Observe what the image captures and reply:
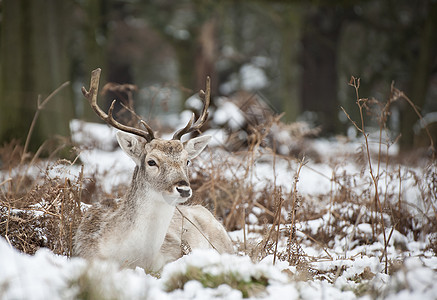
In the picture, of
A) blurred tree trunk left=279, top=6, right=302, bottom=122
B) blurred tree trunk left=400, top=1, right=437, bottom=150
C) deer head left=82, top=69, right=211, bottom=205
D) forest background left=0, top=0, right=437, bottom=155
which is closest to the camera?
deer head left=82, top=69, right=211, bottom=205

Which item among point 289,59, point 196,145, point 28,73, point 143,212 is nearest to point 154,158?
point 143,212

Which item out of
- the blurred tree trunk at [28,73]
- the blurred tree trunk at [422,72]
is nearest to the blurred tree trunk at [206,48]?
the blurred tree trunk at [422,72]

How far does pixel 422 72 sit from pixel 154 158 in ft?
41.1

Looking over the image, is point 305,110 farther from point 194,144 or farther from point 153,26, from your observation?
point 194,144

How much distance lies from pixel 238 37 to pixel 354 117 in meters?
6.42

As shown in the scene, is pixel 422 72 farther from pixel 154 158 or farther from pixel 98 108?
pixel 98 108

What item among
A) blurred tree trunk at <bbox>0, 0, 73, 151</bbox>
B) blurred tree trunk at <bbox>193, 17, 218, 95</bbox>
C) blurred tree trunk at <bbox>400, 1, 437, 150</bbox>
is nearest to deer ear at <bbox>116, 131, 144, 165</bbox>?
blurred tree trunk at <bbox>0, 0, 73, 151</bbox>

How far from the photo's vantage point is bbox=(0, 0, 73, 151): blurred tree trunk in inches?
315

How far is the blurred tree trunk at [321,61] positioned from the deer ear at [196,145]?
12.7 m

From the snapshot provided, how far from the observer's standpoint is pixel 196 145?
4.24m

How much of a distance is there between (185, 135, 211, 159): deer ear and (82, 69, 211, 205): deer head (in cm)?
8

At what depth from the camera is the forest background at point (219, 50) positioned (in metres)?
8.29

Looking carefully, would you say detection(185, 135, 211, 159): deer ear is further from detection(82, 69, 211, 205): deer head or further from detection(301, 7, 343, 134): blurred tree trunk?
detection(301, 7, 343, 134): blurred tree trunk

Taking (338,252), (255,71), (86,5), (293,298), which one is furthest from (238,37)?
(293,298)
